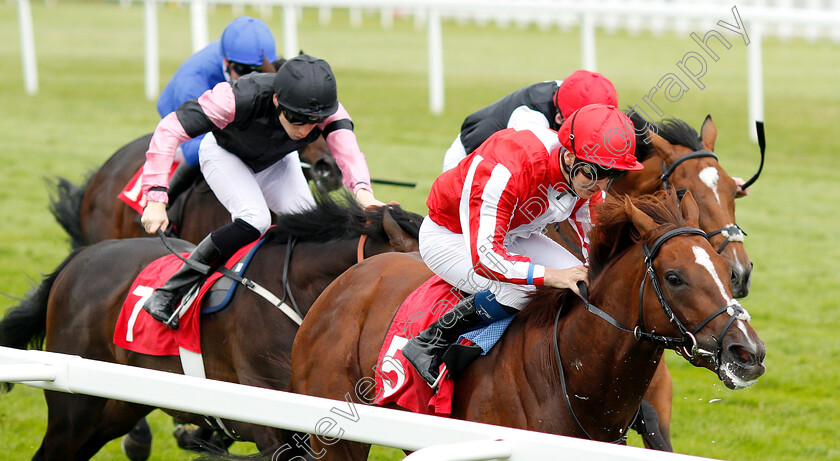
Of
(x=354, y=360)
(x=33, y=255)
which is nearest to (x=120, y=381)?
(x=354, y=360)

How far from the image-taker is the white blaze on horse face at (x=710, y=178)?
13.3ft

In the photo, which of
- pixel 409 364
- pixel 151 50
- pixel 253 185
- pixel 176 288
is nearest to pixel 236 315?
pixel 176 288

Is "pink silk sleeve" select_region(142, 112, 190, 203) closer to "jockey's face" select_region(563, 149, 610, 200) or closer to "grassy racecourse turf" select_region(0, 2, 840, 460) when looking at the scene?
"grassy racecourse turf" select_region(0, 2, 840, 460)

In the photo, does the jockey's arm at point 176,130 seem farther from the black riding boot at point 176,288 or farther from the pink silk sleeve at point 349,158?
the pink silk sleeve at point 349,158

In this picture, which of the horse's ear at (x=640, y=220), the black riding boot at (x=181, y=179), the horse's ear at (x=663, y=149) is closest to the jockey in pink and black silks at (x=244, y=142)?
the black riding boot at (x=181, y=179)

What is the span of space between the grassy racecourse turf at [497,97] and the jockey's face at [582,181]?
2.82ft

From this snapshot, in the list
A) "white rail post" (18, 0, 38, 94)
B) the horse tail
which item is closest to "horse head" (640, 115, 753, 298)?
the horse tail

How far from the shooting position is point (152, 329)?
4031mm

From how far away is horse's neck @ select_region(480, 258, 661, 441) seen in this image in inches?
110

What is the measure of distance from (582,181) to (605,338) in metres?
0.46

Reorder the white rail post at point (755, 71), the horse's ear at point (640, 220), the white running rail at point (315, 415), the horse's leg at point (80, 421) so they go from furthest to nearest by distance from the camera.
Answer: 1. the white rail post at point (755, 71)
2. the horse's leg at point (80, 421)
3. the horse's ear at point (640, 220)
4. the white running rail at point (315, 415)

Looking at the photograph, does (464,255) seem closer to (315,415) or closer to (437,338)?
(437,338)

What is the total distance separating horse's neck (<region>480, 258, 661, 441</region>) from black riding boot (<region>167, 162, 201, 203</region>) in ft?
9.08

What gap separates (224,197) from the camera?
169 inches
